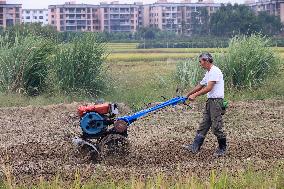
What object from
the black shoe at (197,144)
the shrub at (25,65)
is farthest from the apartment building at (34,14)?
the black shoe at (197,144)

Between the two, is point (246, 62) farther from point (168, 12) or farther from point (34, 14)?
point (34, 14)

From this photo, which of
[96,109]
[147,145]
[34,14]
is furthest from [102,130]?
[34,14]

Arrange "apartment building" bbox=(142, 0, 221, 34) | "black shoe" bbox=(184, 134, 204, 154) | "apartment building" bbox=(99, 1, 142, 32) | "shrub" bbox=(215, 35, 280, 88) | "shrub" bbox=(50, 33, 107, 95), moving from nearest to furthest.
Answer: "black shoe" bbox=(184, 134, 204, 154) → "shrub" bbox=(50, 33, 107, 95) → "shrub" bbox=(215, 35, 280, 88) → "apartment building" bbox=(99, 1, 142, 32) → "apartment building" bbox=(142, 0, 221, 34)

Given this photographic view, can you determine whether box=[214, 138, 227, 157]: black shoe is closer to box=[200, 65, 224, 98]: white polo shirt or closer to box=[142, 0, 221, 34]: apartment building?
box=[200, 65, 224, 98]: white polo shirt

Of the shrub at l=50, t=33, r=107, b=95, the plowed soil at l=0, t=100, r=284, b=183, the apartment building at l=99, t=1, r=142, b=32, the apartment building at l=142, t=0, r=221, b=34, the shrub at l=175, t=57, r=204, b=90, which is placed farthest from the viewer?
the apartment building at l=142, t=0, r=221, b=34

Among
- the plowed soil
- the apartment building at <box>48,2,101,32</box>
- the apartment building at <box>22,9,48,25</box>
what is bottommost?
the plowed soil

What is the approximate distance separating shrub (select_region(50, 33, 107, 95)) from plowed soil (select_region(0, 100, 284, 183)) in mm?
2926

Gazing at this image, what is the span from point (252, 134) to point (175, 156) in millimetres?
2550

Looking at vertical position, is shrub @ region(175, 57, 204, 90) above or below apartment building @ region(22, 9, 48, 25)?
below

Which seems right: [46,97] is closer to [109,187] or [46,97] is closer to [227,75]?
[227,75]

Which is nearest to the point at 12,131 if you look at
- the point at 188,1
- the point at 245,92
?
the point at 245,92

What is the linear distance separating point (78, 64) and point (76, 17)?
211ft

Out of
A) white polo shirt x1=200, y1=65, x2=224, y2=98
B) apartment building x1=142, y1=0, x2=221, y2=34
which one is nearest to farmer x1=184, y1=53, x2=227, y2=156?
white polo shirt x1=200, y1=65, x2=224, y2=98

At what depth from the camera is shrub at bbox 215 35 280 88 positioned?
727 inches
